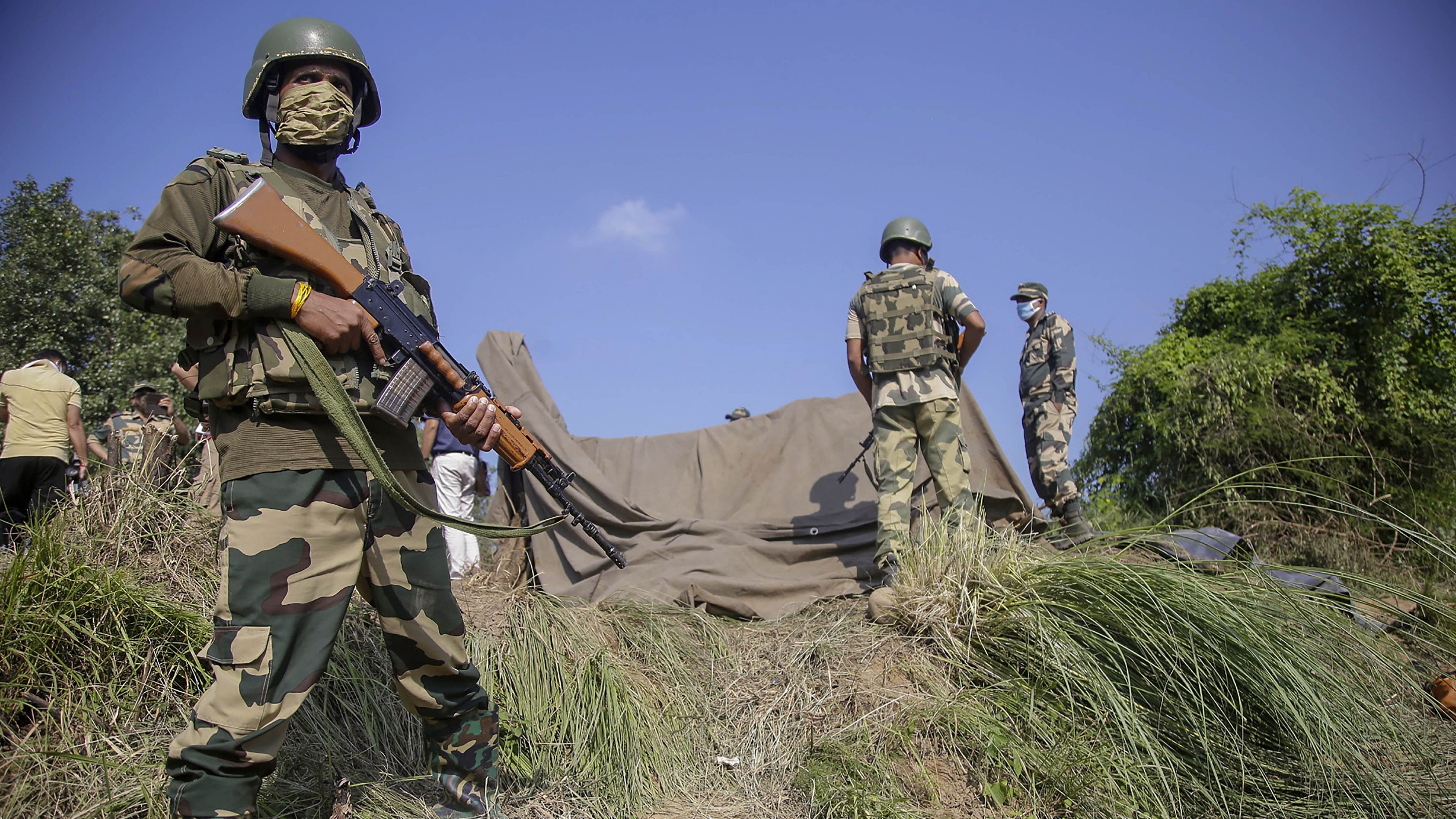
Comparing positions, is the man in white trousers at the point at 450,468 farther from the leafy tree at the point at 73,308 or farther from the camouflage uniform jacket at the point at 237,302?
the leafy tree at the point at 73,308

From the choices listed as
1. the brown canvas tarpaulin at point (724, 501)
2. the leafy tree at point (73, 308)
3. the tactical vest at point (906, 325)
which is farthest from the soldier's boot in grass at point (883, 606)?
the leafy tree at point (73, 308)

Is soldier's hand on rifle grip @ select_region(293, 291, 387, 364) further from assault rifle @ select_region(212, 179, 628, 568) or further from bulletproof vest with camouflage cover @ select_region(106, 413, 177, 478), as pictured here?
bulletproof vest with camouflage cover @ select_region(106, 413, 177, 478)

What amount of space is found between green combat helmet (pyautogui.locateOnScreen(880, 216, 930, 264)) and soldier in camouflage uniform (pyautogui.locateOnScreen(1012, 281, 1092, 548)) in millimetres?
1714

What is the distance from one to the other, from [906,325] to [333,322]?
10.1 ft

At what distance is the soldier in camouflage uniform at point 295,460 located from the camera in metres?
2.04

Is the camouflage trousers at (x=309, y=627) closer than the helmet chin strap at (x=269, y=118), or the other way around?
the camouflage trousers at (x=309, y=627)

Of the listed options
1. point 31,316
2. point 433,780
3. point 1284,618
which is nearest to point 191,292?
point 433,780

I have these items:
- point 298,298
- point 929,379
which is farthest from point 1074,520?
point 298,298

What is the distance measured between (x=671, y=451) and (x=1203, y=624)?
385 cm

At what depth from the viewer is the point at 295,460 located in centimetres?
218

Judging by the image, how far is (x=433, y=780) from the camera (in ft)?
9.37

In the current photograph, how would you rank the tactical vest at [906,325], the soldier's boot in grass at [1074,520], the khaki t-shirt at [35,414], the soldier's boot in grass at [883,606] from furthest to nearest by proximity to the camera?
the khaki t-shirt at [35,414]
the soldier's boot in grass at [1074,520]
the tactical vest at [906,325]
the soldier's boot in grass at [883,606]

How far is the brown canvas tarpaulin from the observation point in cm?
470

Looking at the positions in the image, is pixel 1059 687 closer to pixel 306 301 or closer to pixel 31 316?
pixel 306 301
